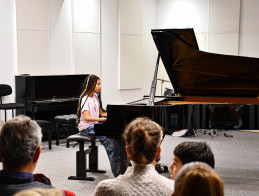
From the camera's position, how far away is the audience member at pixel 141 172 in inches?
86.7

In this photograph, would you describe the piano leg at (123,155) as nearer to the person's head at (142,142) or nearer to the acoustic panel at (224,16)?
the person's head at (142,142)

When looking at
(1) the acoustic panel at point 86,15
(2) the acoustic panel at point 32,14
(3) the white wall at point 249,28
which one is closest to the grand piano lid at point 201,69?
(2) the acoustic panel at point 32,14

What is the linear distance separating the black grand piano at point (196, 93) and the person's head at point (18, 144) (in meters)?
2.77

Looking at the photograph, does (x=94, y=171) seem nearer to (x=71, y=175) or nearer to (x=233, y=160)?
(x=71, y=175)

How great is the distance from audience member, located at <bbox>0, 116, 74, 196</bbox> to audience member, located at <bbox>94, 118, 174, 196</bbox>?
39 centimetres

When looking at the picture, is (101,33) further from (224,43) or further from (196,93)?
(196,93)

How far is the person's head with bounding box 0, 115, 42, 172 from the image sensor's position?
195 centimetres

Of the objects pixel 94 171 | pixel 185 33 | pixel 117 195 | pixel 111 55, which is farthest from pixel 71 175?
pixel 111 55

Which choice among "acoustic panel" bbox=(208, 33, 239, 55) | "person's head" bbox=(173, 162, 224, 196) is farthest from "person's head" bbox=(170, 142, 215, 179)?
"acoustic panel" bbox=(208, 33, 239, 55)

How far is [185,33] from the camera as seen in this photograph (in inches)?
201

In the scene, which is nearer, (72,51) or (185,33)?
(185,33)

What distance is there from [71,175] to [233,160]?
2.52 meters

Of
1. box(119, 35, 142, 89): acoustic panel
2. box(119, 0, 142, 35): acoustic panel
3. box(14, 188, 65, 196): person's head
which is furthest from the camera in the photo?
box(119, 35, 142, 89): acoustic panel

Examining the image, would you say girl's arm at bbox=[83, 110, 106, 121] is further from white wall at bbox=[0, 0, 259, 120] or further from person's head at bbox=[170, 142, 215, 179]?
person's head at bbox=[170, 142, 215, 179]
